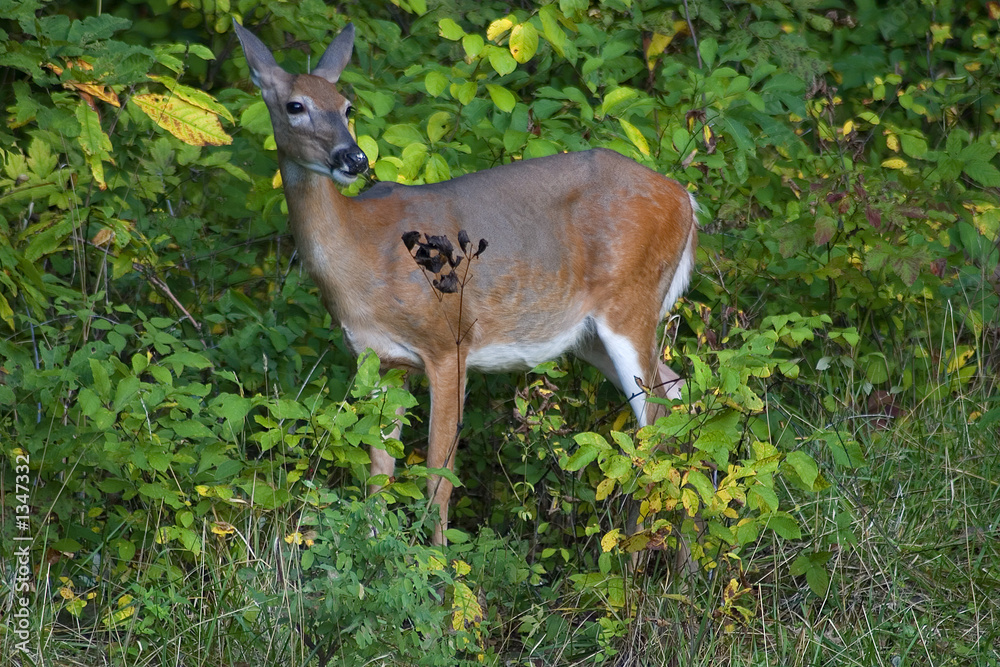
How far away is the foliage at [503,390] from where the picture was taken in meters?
3.64

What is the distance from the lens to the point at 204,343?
204 inches

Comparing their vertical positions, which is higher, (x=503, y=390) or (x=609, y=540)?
(x=609, y=540)

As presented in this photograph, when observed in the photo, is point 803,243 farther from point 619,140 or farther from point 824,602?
point 824,602

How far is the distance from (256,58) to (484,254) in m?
1.16

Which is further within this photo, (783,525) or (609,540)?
(609,540)

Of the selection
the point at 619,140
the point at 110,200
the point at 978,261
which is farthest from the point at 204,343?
the point at 978,261

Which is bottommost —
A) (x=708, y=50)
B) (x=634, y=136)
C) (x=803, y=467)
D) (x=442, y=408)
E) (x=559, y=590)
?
(x=559, y=590)

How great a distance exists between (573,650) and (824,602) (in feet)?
2.76

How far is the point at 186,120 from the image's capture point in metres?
4.13

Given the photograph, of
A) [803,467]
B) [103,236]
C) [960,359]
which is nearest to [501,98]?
[103,236]

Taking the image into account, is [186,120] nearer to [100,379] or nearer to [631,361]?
[100,379]

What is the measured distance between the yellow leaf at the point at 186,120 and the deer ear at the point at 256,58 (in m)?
0.37

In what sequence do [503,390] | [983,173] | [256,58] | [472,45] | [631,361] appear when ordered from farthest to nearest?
[503,390] → [983,173] → [631,361] → [256,58] → [472,45]

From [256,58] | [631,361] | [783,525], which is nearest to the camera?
[783,525]
